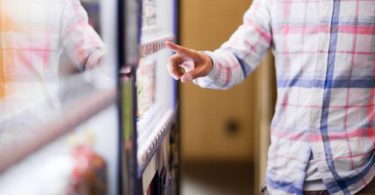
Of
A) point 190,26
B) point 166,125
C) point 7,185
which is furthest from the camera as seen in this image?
point 190,26

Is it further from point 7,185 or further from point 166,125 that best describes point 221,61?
point 7,185

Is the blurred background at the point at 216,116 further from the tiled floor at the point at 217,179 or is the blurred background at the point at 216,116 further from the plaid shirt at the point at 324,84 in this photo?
the plaid shirt at the point at 324,84

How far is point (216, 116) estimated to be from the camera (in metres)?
3.85

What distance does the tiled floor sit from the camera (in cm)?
334

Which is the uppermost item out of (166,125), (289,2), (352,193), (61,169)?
(289,2)

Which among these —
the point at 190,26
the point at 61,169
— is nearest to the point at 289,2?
the point at 61,169

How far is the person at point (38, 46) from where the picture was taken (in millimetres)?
935

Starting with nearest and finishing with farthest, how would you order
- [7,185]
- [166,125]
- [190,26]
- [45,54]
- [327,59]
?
[7,185], [45,54], [327,59], [166,125], [190,26]

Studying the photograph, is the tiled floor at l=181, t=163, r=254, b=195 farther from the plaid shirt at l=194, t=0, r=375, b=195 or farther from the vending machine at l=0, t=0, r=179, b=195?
the vending machine at l=0, t=0, r=179, b=195

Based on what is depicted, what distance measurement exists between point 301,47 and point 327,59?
0.07 m

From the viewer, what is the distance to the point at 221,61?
132 centimetres

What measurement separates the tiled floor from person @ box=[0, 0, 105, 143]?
2265 mm

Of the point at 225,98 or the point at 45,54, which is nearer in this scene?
the point at 45,54

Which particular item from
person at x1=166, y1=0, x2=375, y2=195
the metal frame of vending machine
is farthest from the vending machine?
person at x1=166, y1=0, x2=375, y2=195
